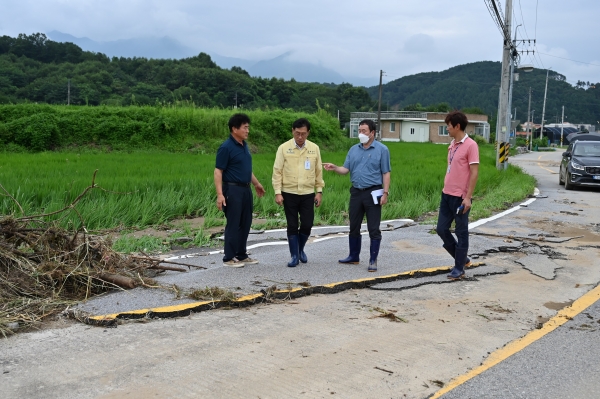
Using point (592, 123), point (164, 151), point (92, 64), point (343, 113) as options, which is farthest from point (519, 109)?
point (164, 151)

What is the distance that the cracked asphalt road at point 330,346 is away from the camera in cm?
355

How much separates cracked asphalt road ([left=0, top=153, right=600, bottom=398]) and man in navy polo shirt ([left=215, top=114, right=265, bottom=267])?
331mm

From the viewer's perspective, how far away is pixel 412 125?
256 ft

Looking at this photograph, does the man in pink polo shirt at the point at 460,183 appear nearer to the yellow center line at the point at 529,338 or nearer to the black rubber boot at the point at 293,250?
the yellow center line at the point at 529,338

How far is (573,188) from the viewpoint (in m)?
18.5

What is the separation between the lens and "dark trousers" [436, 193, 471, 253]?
254 inches

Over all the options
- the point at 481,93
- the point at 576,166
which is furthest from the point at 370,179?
the point at 481,93

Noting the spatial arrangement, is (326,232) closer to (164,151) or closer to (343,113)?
(164,151)

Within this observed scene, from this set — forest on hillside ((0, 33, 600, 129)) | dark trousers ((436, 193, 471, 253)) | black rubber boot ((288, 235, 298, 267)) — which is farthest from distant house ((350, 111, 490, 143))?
dark trousers ((436, 193, 471, 253))

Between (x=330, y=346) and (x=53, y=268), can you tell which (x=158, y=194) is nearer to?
(x=53, y=268)

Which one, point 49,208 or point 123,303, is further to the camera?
point 49,208

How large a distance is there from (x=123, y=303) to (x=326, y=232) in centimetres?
488

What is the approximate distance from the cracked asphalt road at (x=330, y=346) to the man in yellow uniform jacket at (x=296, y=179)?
1.81 feet

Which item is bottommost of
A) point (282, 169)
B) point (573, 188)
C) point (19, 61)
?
point (573, 188)
